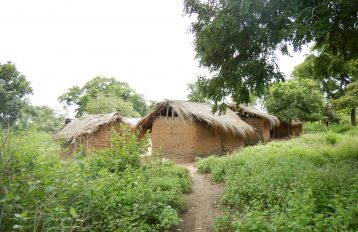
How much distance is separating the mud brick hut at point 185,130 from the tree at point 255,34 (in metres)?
5.49

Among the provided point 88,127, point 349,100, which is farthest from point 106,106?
point 349,100

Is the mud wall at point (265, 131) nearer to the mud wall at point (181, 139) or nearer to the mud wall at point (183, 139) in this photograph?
the mud wall at point (183, 139)

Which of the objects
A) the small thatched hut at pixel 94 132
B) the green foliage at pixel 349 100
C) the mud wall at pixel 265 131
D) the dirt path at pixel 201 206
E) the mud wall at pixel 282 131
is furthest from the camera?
the mud wall at pixel 282 131

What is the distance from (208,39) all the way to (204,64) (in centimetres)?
138

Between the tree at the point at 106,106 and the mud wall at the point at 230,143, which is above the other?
the tree at the point at 106,106

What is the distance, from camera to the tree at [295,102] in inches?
1020

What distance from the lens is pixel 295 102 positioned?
25875mm

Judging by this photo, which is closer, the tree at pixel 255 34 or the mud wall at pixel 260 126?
the tree at pixel 255 34

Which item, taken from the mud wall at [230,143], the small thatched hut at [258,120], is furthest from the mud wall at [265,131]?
the mud wall at [230,143]

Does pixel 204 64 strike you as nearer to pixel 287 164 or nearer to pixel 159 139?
pixel 287 164

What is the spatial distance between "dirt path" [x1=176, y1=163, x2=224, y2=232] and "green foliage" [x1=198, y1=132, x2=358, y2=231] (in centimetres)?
37

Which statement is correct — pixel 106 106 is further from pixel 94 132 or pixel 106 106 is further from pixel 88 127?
pixel 88 127

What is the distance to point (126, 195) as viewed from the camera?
5.69 meters

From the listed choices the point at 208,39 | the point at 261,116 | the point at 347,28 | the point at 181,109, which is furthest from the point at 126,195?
the point at 261,116
